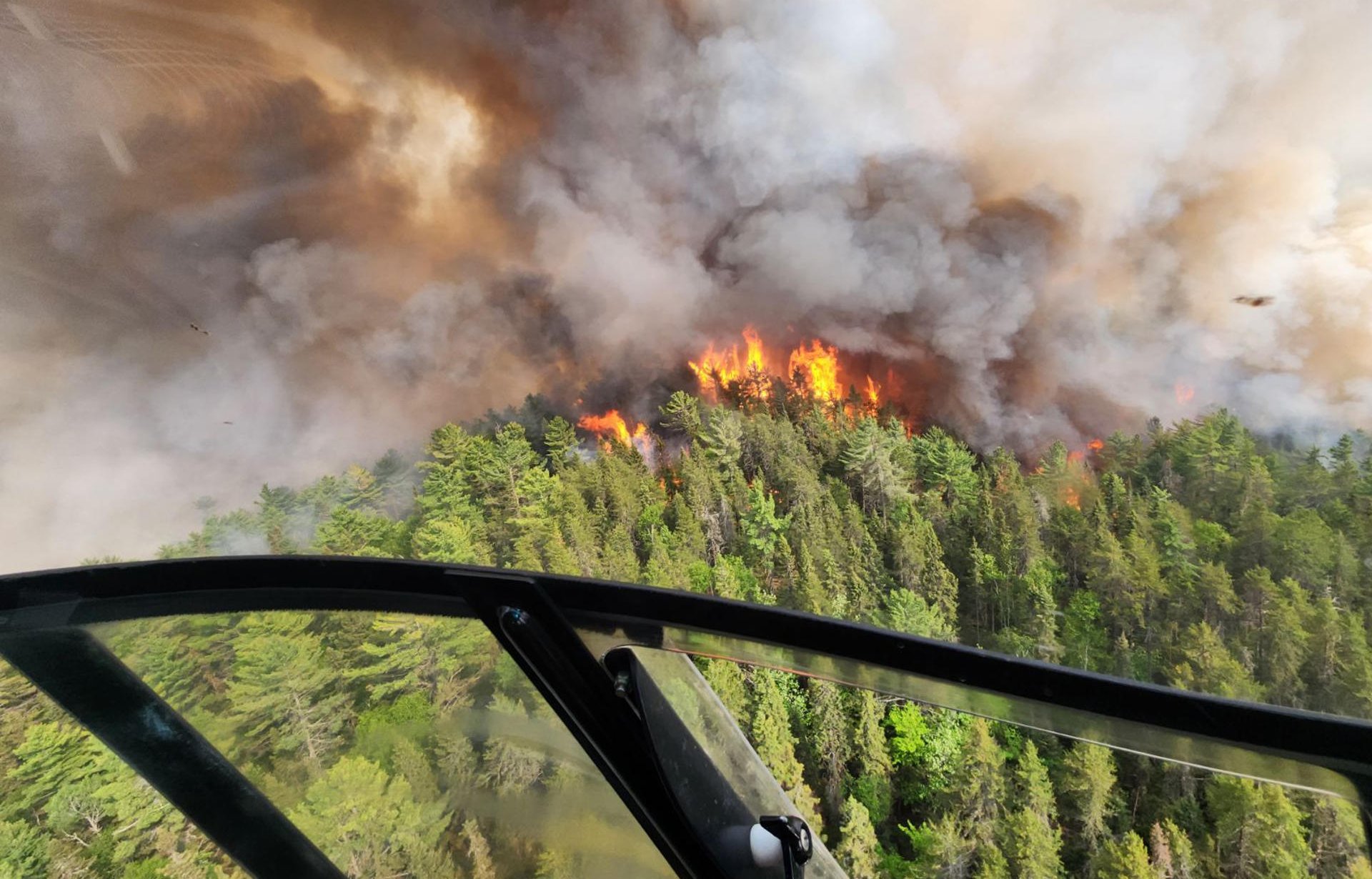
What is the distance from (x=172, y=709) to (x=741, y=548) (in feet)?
11.3

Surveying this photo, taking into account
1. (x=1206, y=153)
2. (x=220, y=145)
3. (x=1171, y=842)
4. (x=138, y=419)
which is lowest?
(x=1171, y=842)

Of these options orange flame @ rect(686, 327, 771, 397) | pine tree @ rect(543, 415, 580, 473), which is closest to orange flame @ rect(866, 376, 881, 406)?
orange flame @ rect(686, 327, 771, 397)

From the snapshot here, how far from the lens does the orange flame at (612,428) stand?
14.5 ft

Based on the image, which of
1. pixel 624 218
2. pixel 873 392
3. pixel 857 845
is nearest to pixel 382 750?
pixel 857 845

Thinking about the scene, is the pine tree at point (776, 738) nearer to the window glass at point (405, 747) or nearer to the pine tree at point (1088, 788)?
the window glass at point (405, 747)

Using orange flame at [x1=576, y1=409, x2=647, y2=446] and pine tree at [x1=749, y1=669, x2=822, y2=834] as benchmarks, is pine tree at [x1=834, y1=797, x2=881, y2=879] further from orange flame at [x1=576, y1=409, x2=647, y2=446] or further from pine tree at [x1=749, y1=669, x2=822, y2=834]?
orange flame at [x1=576, y1=409, x2=647, y2=446]

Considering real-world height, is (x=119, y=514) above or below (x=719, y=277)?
below

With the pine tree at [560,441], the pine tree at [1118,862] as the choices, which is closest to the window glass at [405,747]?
the pine tree at [1118,862]

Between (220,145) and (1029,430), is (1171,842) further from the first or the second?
(220,145)

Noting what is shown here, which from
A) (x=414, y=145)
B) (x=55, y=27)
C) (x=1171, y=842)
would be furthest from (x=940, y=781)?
(x=55, y=27)

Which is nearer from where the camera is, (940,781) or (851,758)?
(940,781)

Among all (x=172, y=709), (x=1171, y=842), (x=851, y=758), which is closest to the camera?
(x=172, y=709)

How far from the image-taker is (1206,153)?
10.1 feet

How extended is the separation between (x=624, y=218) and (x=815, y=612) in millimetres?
3026
